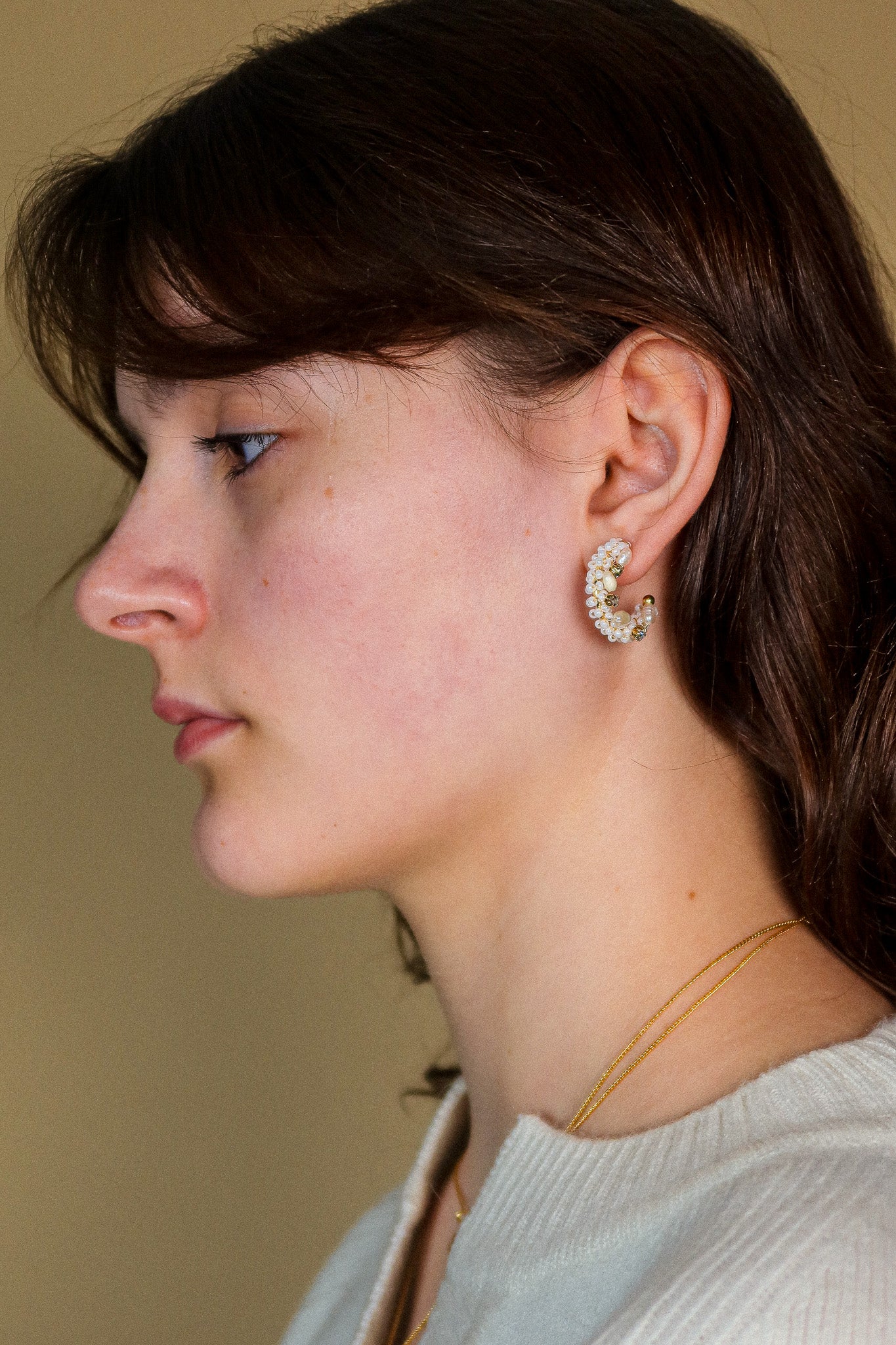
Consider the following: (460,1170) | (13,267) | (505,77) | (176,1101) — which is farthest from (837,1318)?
(176,1101)

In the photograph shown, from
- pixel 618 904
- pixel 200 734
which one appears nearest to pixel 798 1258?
pixel 618 904

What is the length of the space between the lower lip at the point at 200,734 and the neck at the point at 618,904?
0.17 m

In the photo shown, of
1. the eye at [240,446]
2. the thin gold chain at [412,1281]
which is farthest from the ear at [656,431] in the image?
the thin gold chain at [412,1281]

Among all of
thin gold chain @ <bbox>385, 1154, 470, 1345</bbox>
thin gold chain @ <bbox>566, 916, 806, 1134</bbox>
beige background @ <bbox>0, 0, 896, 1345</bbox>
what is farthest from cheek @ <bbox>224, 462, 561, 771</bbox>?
beige background @ <bbox>0, 0, 896, 1345</bbox>

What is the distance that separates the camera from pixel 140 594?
3.23ft

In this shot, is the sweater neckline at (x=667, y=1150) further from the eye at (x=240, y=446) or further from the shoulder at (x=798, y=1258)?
the eye at (x=240, y=446)

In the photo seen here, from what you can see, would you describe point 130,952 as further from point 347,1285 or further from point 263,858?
point 263,858

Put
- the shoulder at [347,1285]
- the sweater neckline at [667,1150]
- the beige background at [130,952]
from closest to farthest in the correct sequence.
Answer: the sweater neckline at [667,1150]
the shoulder at [347,1285]
the beige background at [130,952]

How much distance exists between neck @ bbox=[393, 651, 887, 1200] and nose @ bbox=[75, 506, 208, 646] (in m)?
0.24

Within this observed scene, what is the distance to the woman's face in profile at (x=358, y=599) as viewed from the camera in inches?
36.5

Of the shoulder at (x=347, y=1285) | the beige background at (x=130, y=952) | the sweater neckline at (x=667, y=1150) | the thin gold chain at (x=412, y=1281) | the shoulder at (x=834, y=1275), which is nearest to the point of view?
the shoulder at (x=834, y=1275)

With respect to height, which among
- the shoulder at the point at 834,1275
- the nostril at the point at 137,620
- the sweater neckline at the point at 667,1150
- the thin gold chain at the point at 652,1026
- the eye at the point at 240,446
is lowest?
the shoulder at the point at 834,1275

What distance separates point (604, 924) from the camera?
3.14 feet

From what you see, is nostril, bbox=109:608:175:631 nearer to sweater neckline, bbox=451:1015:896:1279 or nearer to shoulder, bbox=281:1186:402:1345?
sweater neckline, bbox=451:1015:896:1279
